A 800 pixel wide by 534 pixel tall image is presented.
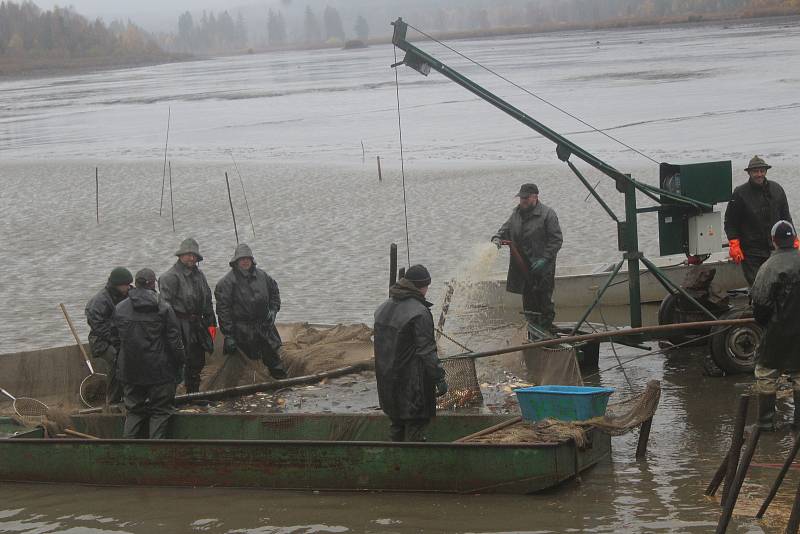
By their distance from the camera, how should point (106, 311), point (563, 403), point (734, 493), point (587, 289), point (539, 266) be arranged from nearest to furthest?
1. point (734, 493)
2. point (563, 403)
3. point (106, 311)
4. point (539, 266)
5. point (587, 289)

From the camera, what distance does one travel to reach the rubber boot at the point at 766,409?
8555 millimetres

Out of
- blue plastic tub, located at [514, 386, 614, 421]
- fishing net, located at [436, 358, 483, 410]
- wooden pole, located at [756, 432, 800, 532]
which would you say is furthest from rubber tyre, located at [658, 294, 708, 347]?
wooden pole, located at [756, 432, 800, 532]

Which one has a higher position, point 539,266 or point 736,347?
point 539,266

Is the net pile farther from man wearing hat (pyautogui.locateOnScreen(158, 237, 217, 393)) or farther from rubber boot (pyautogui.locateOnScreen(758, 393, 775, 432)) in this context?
man wearing hat (pyautogui.locateOnScreen(158, 237, 217, 393))

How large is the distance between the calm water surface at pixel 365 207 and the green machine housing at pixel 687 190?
4.48 feet

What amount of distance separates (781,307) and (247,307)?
522 cm

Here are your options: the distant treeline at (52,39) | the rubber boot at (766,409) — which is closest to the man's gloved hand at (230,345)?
the rubber boot at (766,409)

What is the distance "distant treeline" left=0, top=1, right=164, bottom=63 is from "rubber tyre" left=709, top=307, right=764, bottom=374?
350 feet

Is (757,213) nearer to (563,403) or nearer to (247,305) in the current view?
(563,403)

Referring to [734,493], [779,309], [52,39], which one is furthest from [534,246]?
[52,39]

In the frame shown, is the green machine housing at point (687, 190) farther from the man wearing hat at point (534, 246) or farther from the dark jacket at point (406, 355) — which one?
the dark jacket at point (406, 355)

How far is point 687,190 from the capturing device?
1124 centimetres

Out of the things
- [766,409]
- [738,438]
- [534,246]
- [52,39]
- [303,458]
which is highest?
[52,39]

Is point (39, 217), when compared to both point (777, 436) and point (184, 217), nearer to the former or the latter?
point (184, 217)
